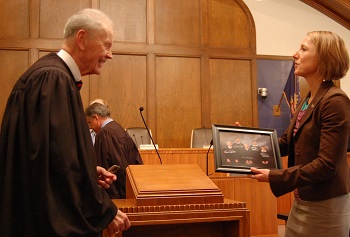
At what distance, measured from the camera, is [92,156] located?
5.90ft

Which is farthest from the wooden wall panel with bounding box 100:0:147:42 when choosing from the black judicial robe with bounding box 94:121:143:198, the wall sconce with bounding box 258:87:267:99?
the black judicial robe with bounding box 94:121:143:198

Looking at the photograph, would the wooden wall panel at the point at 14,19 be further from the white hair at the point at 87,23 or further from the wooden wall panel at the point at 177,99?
the white hair at the point at 87,23

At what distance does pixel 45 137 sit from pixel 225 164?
1.02 metres

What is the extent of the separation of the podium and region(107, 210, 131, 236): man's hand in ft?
0.41

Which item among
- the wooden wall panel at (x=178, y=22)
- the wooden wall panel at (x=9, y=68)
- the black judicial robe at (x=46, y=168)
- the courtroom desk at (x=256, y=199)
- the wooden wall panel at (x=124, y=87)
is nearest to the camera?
the black judicial robe at (x=46, y=168)

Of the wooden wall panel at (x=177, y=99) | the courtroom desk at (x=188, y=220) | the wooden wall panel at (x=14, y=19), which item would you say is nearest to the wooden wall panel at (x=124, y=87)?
the wooden wall panel at (x=177, y=99)

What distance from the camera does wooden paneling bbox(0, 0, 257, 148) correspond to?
7574 mm

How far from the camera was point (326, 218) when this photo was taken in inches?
80.0

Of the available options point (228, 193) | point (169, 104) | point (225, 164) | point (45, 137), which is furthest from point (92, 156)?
point (169, 104)

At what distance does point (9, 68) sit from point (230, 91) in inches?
151

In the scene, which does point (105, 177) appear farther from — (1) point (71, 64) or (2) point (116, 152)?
(2) point (116, 152)

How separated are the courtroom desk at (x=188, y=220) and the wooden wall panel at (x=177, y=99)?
5637 mm

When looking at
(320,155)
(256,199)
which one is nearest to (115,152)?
(256,199)

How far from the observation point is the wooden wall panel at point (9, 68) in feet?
24.1
